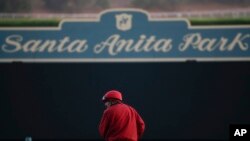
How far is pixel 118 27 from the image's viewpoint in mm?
15727

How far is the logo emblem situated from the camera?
15.7 m

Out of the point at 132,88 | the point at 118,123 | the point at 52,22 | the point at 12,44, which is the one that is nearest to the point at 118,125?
the point at 118,123

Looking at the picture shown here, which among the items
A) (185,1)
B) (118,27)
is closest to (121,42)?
(118,27)

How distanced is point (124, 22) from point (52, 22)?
1307 mm

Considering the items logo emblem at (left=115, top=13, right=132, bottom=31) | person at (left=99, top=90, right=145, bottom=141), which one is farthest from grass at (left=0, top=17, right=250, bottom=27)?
person at (left=99, top=90, right=145, bottom=141)

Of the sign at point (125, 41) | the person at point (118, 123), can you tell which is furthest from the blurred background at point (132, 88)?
the person at point (118, 123)

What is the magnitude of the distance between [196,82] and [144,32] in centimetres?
130

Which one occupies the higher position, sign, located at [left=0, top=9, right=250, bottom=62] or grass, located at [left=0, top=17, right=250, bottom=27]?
grass, located at [left=0, top=17, right=250, bottom=27]

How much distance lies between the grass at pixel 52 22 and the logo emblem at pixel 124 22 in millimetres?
1089

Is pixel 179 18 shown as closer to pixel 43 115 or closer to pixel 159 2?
pixel 159 2

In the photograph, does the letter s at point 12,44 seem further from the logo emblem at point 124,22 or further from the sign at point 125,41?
the logo emblem at point 124,22

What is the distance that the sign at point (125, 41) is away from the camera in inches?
617

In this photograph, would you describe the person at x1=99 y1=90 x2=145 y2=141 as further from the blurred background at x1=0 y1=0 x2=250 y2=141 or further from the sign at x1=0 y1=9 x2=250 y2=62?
the sign at x1=0 y1=9 x2=250 y2=62

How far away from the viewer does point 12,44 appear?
51.8 ft
